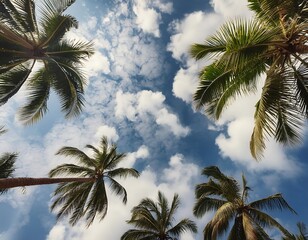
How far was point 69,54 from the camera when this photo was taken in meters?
13.5

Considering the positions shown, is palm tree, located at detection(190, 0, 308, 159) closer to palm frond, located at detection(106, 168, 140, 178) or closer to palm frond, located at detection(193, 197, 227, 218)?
palm frond, located at detection(193, 197, 227, 218)

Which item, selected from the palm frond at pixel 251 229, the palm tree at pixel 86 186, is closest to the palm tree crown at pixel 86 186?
the palm tree at pixel 86 186

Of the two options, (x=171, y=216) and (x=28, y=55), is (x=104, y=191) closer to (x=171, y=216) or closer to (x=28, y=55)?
(x=171, y=216)

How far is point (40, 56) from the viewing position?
13.1m

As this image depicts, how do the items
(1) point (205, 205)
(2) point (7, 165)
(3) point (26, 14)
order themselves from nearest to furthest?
(3) point (26, 14), (2) point (7, 165), (1) point (205, 205)

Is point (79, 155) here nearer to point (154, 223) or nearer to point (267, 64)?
point (154, 223)

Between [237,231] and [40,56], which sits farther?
[237,231]

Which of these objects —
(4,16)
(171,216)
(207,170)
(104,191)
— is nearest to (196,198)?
(207,170)

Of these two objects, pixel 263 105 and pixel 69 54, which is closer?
pixel 263 105

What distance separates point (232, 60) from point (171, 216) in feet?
56.0

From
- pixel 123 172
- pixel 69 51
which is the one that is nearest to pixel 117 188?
pixel 123 172

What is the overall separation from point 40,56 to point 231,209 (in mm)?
12183

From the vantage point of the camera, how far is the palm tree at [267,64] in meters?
7.82

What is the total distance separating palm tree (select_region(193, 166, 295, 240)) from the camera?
52.0 feet
